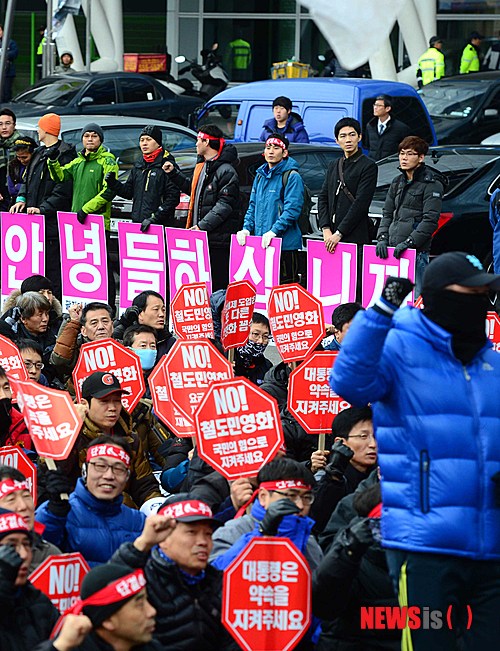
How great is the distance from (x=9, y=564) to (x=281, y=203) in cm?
709

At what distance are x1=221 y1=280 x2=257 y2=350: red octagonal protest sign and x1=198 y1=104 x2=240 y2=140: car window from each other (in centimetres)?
843

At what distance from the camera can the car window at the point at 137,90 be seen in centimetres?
2180

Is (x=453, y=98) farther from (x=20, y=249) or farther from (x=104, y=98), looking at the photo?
(x=20, y=249)

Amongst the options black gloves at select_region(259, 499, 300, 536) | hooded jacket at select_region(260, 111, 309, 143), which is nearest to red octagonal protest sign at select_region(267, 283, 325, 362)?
black gloves at select_region(259, 499, 300, 536)

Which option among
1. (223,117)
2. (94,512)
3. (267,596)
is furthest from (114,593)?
(223,117)

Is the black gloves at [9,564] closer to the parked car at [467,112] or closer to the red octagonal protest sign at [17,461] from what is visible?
the red octagonal protest sign at [17,461]

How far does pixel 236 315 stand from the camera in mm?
9305

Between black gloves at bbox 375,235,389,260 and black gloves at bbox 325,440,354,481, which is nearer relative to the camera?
black gloves at bbox 325,440,354,481

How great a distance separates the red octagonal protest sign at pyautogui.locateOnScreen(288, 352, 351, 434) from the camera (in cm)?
736

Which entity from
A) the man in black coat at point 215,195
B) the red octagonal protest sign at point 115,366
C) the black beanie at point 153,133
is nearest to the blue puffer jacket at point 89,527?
the red octagonal protest sign at point 115,366

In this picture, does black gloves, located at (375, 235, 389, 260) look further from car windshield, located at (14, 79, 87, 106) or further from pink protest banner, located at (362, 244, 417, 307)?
car windshield, located at (14, 79, 87, 106)

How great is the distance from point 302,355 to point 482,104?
1079cm

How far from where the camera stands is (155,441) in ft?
26.0

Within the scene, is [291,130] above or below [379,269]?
above
